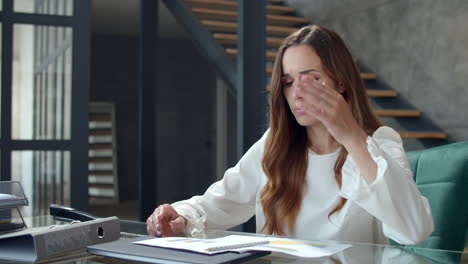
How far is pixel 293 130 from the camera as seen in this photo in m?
1.75

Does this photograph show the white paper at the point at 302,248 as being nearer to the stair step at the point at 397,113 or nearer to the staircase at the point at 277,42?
the staircase at the point at 277,42

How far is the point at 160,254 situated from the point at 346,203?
0.70 meters

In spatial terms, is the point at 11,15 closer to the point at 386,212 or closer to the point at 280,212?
the point at 280,212

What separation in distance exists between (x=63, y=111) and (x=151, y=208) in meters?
0.89

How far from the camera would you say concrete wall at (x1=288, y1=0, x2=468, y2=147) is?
169 inches

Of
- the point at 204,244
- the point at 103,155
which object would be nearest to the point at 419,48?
the point at 204,244

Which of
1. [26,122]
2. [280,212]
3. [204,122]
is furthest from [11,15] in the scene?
[204,122]

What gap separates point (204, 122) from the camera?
10.1 meters

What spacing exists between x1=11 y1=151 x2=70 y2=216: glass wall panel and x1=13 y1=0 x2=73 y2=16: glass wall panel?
80cm

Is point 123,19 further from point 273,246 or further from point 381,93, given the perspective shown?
point 273,246

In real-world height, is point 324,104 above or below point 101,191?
above

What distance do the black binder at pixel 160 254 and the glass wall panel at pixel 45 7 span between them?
2541 mm

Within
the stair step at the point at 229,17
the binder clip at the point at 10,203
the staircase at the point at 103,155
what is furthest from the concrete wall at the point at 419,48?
the staircase at the point at 103,155

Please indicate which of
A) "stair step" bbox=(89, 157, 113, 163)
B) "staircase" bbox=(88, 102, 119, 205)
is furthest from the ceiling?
"stair step" bbox=(89, 157, 113, 163)
